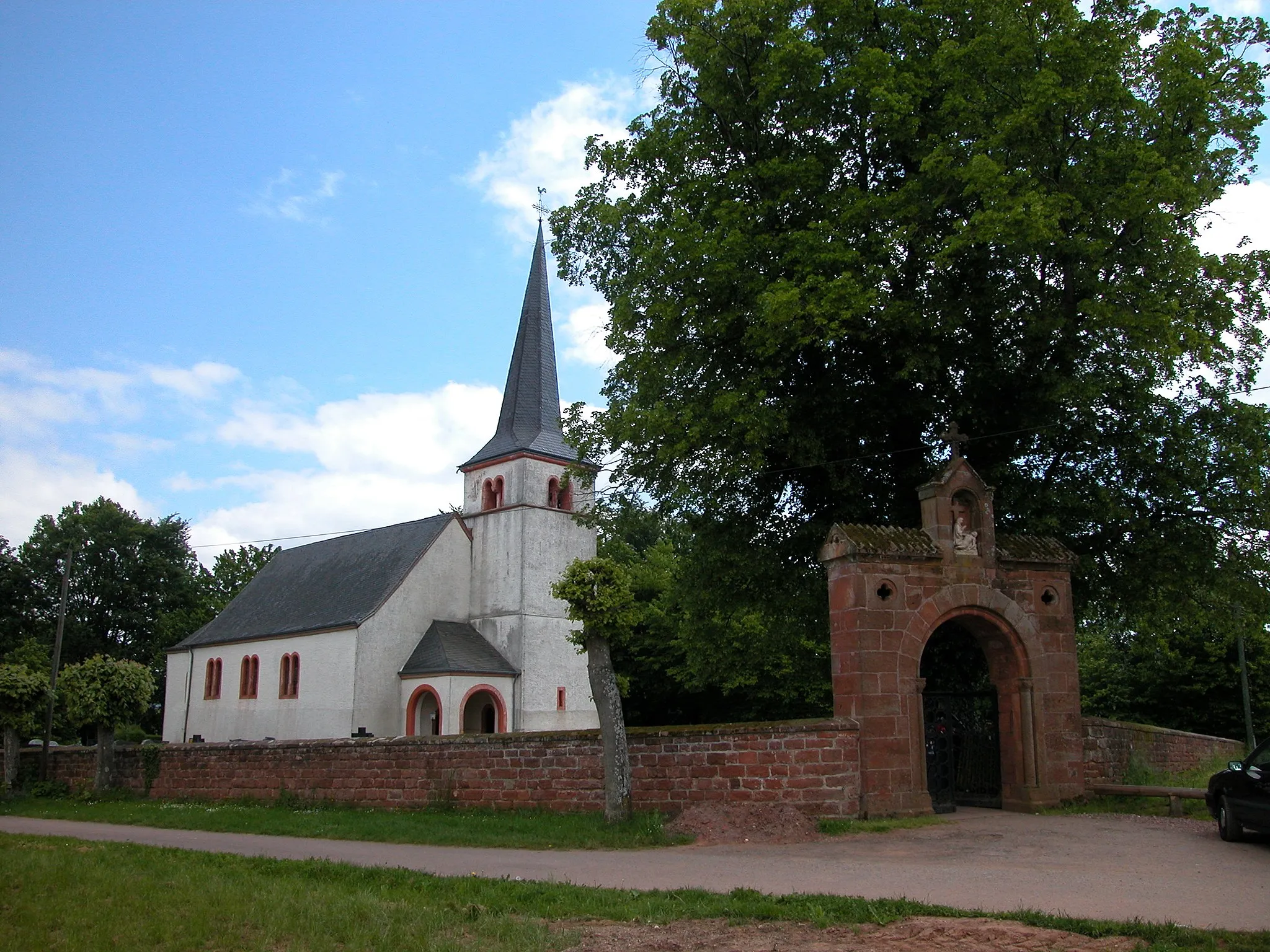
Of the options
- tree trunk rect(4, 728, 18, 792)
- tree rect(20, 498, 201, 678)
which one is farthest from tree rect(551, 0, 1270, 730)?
tree rect(20, 498, 201, 678)

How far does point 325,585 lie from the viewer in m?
43.2

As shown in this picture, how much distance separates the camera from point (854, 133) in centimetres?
1741

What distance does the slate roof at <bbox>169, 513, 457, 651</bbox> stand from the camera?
3966 cm

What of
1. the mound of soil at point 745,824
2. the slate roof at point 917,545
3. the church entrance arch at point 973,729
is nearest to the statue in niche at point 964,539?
the slate roof at point 917,545

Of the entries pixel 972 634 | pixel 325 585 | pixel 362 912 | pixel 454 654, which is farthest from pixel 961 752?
pixel 325 585

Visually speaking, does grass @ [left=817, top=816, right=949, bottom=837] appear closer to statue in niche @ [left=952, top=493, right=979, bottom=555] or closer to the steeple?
statue in niche @ [left=952, top=493, right=979, bottom=555]

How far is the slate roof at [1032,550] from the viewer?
597 inches

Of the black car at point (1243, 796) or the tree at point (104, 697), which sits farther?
the tree at point (104, 697)

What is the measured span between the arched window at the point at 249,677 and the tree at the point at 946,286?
27.4 metres

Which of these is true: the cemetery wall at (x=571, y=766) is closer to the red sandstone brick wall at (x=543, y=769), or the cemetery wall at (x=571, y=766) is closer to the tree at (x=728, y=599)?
the red sandstone brick wall at (x=543, y=769)

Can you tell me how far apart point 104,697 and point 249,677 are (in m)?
18.8

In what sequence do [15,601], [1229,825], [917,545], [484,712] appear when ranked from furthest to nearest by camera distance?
1. [15,601]
2. [484,712]
3. [917,545]
4. [1229,825]

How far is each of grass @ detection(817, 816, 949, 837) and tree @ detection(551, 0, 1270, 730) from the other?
572 centimetres

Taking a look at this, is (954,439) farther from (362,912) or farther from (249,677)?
(249,677)
